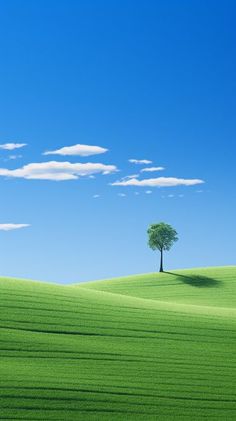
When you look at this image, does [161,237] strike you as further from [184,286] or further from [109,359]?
[109,359]

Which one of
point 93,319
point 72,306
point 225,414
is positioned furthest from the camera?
point 72,306

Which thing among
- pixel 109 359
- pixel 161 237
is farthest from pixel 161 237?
pixel 109 359

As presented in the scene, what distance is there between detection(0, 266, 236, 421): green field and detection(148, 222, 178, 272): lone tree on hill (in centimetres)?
2742

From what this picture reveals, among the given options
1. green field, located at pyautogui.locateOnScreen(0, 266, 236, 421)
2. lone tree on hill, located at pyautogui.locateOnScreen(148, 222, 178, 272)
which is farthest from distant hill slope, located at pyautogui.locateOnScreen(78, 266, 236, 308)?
green field, located at pyautogui.locateOnScreen(0, 266, 236, 421)

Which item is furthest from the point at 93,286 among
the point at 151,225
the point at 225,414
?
the point at 225,414

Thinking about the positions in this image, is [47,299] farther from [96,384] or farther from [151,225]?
[151,225]

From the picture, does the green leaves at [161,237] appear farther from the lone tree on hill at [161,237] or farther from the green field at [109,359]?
the green field at [109,359]

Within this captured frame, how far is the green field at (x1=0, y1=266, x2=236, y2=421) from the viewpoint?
11.5m

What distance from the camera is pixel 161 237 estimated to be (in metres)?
50.8

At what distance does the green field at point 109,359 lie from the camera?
11453mm

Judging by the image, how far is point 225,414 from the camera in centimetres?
1189

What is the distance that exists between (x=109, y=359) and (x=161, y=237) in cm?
3681

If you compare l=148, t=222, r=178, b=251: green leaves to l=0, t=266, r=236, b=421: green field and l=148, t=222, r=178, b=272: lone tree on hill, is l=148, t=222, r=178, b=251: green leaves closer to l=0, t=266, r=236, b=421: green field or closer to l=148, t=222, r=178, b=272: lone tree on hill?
l=148, t=222, r=178, b=272: lone tree on hill

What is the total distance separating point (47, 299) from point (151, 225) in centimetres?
3199
